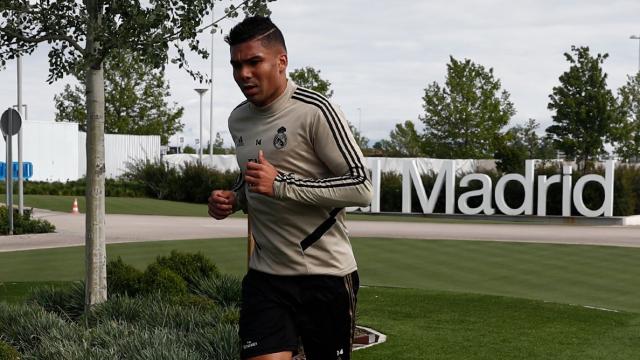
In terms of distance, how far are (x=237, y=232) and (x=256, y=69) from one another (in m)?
19.9

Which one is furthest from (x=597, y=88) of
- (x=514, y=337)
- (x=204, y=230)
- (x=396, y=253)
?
(x=514, y=337)

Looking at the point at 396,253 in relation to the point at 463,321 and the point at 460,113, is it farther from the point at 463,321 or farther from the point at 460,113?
the point at 460,113

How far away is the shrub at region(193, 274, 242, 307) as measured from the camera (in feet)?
30.0

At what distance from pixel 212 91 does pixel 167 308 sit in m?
53.0

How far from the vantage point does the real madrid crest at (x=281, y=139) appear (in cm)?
A: 432

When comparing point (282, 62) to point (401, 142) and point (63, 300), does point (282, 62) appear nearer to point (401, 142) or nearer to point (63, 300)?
point (63, 300)

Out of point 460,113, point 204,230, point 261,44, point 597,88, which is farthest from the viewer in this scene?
point 460,113

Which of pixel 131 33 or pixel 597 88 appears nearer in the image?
pixel 131 33

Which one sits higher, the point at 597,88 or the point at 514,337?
the point at 597,88

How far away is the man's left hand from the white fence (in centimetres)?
4340

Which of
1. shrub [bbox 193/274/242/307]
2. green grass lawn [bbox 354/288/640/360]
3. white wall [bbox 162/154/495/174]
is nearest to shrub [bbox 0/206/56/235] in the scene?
green grass lawn [bbox 354/288/640/360]

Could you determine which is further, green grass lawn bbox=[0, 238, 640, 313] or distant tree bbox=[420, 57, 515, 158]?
distant tree bbox=[420, 57, 515, 158]

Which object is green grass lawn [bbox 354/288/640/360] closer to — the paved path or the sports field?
the sports field

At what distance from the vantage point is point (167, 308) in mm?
7754
